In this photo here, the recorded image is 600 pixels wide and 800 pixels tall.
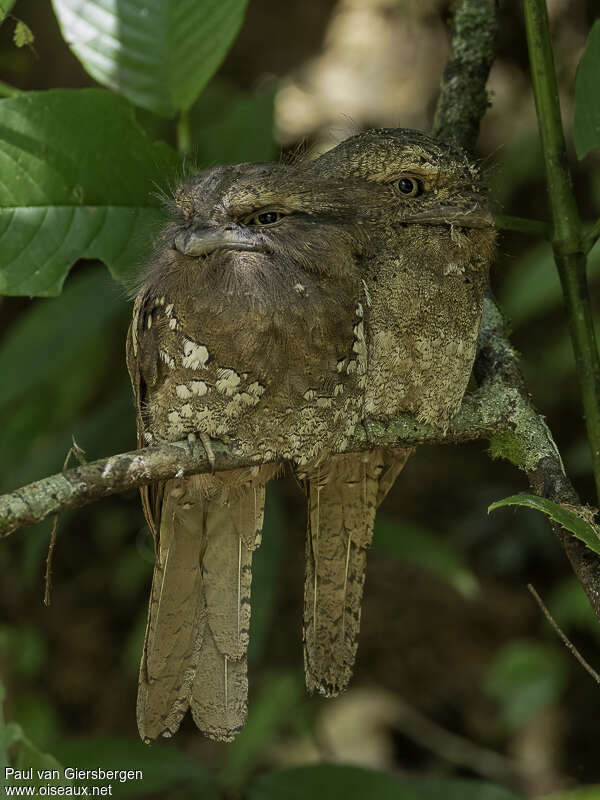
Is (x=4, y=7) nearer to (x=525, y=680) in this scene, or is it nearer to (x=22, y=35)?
(x=22, y=35)

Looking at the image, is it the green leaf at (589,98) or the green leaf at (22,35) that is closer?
the green leaf at (589,98)

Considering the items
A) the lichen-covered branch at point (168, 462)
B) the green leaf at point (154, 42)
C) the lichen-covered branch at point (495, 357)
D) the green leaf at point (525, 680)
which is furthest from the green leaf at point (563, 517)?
the green leaf at point (525, 680)

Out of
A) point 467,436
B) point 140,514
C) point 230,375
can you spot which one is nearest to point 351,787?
point 467,436

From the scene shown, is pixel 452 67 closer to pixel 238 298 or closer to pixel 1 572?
pixel 238 298

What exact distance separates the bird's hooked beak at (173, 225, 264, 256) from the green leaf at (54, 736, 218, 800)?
5.38ft

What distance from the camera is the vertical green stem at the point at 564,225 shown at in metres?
1.97

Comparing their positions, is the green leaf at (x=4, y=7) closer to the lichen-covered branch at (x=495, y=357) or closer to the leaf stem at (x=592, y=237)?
the lichen-covered branch at (x=495, y=357)

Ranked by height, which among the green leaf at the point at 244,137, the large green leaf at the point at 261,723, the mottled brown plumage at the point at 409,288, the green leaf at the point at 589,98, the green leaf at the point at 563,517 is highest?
the green leaf at the point at 244,137

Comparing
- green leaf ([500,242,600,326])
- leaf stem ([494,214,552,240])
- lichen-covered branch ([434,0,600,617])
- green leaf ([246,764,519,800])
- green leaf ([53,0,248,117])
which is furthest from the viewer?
green leaf ([500,242,600,326])

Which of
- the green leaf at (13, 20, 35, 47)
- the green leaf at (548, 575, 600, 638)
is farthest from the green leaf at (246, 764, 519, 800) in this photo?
the green leaf at (13, 20, 35, 47)

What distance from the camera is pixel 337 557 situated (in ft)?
7.48

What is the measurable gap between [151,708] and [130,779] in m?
0.74

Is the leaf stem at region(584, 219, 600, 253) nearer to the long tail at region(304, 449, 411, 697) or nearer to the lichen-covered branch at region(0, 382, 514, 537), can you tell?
the lichen-covered branch at region(0, 382, 514, 537)

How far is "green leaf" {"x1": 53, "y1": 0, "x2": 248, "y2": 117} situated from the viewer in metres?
2.38
